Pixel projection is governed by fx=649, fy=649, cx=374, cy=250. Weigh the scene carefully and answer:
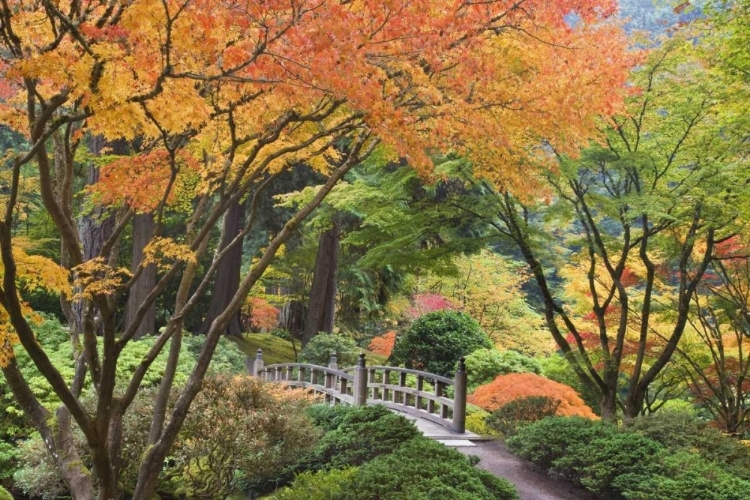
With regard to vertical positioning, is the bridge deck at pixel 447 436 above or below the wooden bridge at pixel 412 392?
below

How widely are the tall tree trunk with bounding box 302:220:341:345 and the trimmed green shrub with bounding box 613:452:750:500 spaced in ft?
40.2

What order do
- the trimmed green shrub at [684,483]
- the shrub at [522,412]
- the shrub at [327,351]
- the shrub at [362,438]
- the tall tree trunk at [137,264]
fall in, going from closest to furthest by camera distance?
the trimmed green shrub at [684,483] < the shrub at [362,438] < the shrub at [522,412] < the tall tree trunk at [137,264] < the shrub at [327,351]

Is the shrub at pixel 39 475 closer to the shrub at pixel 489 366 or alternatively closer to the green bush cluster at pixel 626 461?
the green bush cluster at pixel 626 461

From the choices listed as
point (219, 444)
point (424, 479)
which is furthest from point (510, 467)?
point (219, 444)

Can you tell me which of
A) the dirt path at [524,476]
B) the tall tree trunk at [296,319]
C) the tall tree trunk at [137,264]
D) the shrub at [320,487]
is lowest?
the dirt path at [524,476]

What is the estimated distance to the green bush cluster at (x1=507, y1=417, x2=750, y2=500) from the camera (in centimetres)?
672

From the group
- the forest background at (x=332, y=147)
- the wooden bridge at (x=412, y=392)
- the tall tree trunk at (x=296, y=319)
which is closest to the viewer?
the forest background at (x=332, y=147)

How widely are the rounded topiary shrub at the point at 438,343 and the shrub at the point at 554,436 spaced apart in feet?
23.1

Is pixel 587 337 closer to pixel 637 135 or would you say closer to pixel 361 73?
pixel 637 135

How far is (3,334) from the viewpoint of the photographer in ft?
16.7

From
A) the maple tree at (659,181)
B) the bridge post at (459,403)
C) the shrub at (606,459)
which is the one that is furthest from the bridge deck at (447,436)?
the maple tree at (659,181)

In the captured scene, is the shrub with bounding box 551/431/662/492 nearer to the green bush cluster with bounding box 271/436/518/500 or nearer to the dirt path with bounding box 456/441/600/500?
the dirt path with bounding box 456/441/600/500

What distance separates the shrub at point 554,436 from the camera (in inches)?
329

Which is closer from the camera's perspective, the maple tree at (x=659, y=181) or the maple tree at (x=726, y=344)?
Result: the maple tree at (x=659, y=181)
